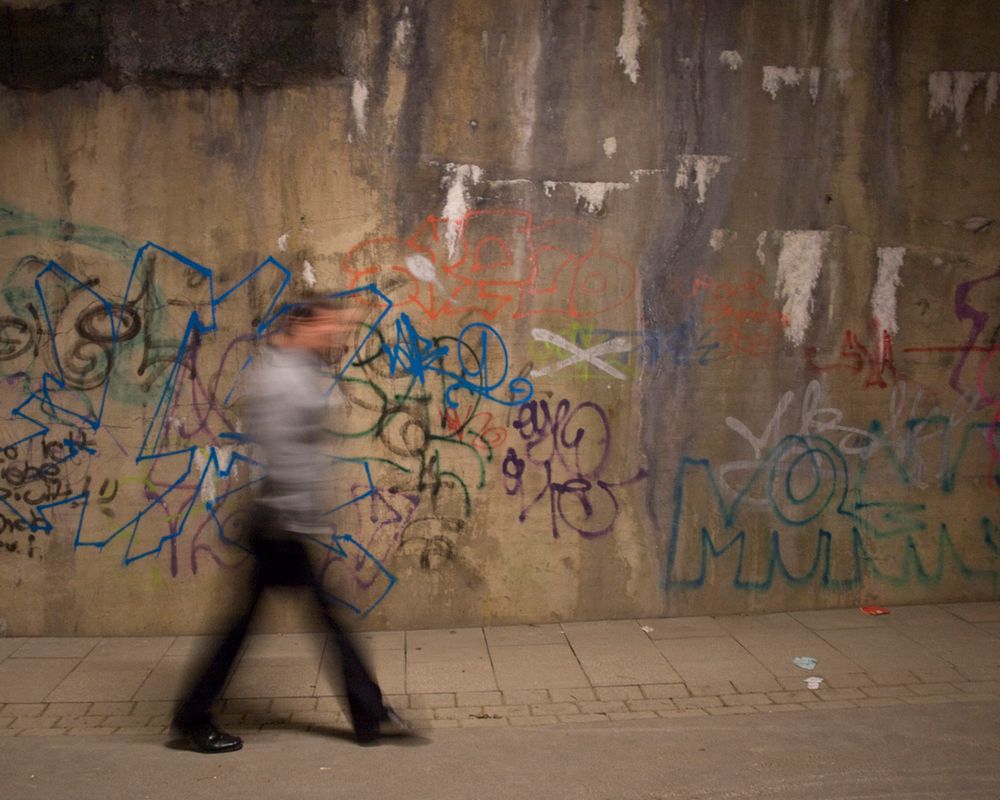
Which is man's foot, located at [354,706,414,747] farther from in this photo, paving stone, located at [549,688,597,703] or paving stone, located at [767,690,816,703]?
paving stone, located at [767,690,816,703]

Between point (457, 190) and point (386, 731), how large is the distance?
119 inches

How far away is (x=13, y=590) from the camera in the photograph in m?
5.78

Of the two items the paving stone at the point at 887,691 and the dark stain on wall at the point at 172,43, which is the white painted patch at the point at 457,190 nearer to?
the dark stain on wall at the point at 172,43

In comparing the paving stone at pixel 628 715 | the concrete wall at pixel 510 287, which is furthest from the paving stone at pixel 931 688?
the paving stone at pixel 628 715

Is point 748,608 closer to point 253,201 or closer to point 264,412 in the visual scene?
point 264,412

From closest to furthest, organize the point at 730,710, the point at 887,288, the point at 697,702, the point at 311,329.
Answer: the point at 311,329 → the point at 730,710 → the point at 697,702 → the point at 887,288

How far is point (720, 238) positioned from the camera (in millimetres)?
5934

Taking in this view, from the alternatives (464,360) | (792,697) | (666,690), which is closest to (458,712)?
(666,690)

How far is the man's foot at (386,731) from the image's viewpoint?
171 inches

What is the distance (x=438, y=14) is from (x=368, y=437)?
8.08ft

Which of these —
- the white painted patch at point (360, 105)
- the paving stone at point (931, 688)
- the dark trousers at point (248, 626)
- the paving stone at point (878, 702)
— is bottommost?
the paving stone at point (878, 702)

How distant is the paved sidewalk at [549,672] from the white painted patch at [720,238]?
7.44 feet

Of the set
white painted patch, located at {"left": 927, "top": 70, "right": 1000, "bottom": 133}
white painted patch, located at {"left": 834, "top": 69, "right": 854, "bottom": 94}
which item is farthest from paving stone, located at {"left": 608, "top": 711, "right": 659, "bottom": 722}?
white painted patch, located at {"left": 927, "top": 70, "right": 1000, "bottom": 133}

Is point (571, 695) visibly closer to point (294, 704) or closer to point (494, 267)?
point (294, 704)
